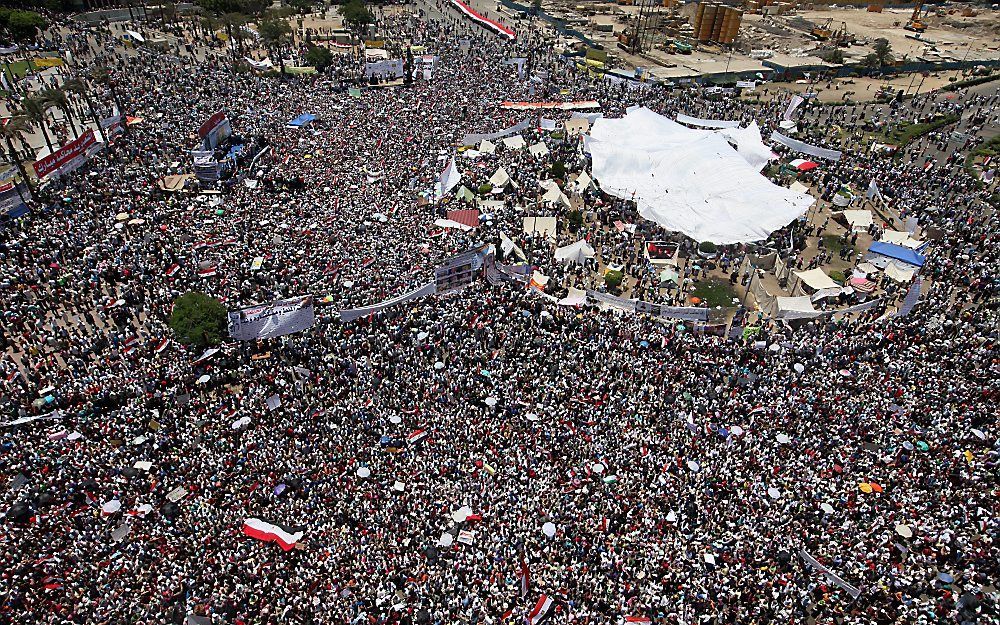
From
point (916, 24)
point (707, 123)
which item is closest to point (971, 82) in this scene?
point (916, 24)

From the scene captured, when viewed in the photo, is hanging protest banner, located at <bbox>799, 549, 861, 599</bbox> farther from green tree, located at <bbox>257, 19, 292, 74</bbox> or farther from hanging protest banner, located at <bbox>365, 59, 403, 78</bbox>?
green tree, located at <bbox>257, 19, 292, 74</bbox>

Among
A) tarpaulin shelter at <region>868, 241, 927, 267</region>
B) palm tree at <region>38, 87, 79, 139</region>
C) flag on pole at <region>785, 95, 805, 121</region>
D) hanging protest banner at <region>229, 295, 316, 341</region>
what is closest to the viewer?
hanging protest banner at <region>229, 295, 316, 341</region>

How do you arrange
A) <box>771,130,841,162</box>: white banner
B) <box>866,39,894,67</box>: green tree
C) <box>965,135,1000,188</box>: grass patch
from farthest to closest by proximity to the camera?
<box>866,39,894,67</box>: green tree → <box>965,135,1000,188</box>: grass patch → <box>771,130,841,162</box>: white banner

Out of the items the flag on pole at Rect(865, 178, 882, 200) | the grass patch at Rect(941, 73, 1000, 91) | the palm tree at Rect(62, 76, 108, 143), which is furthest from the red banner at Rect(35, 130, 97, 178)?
the grass patch at Rect(941, 73, 1000, 91)

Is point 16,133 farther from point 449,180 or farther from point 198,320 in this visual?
point 449,180

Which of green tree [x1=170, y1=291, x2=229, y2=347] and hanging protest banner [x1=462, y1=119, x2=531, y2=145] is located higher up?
hanging protest banner [x1=462, y1=119, x2=531, y2=145]
